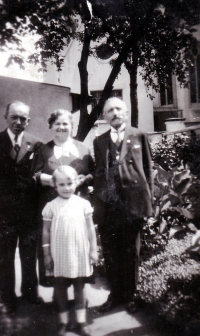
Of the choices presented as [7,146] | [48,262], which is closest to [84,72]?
[7,146]

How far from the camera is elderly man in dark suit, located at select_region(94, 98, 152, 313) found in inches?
78.1

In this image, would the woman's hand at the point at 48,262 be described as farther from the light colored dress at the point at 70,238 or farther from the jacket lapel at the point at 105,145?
the jacket lapel at the point at 105,145

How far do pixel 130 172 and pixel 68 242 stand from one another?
0.56 meters

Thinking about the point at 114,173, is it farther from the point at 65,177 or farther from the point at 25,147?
the point at 25,147

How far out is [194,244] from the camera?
2.08 meters

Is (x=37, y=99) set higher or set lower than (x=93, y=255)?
higher

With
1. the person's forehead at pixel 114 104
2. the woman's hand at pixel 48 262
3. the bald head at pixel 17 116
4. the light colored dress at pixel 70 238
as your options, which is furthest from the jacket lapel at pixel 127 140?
the woman's hand at pixel 48 262

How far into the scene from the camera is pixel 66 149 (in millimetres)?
2004

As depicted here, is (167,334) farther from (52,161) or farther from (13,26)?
(13,26)

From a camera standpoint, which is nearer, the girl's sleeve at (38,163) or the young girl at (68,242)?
the young girl at (68,242)

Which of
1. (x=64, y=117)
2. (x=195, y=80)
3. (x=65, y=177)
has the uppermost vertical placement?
(x=195, y=80)

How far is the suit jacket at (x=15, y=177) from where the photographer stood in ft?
6.75

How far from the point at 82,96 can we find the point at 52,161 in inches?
18.4

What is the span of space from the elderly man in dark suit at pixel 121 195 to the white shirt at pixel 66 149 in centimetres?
13
